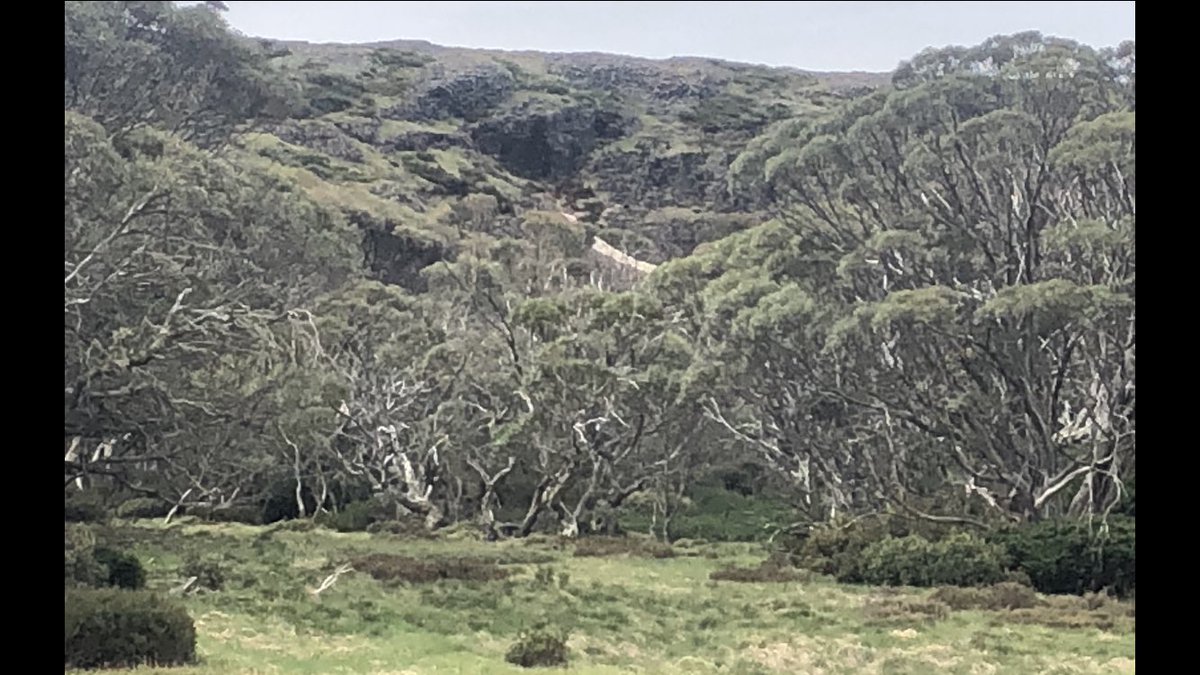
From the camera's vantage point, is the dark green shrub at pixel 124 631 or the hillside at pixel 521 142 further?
the hillside at pixel 521 142

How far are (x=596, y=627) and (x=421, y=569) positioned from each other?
18.7 ft

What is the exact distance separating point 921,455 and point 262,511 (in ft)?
58.6

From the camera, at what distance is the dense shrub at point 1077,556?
18812 mm

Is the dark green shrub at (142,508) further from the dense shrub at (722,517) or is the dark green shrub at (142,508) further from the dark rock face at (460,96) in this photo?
the dark rock face at (460,96)

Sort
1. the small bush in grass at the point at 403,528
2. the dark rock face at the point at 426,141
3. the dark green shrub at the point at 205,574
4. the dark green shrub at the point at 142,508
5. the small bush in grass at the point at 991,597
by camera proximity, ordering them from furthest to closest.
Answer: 1. the dark rock face at the point at 426,141
2. the dark green shrub at the point at 142,508
3. the small bush in grass at the point at 403,528
4. the small bush in grass at the point at 991,597
5. the dark green shrub at the point at 205,574

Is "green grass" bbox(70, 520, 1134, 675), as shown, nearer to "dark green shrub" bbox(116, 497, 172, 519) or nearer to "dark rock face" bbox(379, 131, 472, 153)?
"dark green shrub" bbox(116, 497, 172, 519)

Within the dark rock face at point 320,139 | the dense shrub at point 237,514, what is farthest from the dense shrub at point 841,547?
the dark rock face at point 320,139

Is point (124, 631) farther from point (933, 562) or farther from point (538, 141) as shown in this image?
point (538, 141)

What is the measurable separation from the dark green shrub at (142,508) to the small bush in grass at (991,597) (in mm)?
20585

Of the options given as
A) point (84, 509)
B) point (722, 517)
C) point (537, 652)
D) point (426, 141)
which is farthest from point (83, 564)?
point (426, 141)

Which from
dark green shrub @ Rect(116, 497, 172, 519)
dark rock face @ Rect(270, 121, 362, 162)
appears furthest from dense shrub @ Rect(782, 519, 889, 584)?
dark rock face @ Rect(270, 121, 362, 162)
